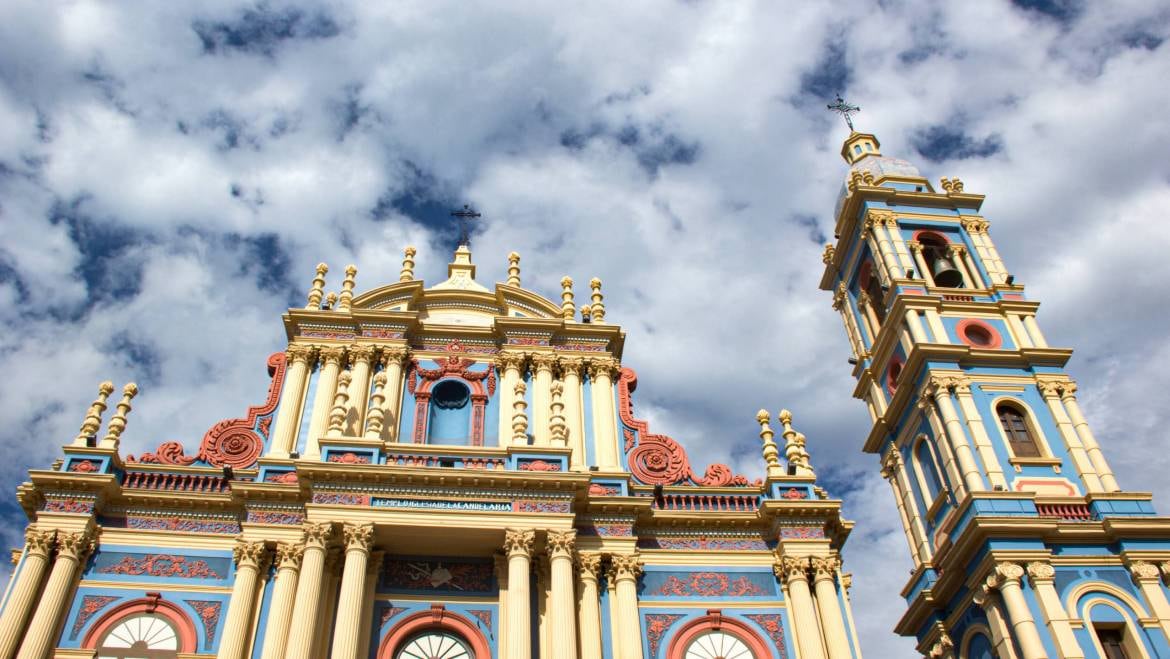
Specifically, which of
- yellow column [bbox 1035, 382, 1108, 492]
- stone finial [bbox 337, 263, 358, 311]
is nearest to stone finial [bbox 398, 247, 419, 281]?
stone finial [bbox 337, 263, 358, 311]

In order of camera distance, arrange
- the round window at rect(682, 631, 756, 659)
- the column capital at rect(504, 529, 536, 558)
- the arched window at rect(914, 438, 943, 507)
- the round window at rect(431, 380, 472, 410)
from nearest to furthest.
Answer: the column capital at rect(504, 529, 536, 558)
the round window at rect(682, 631, 756, 659)
the round window at rect(431, 380, 472, 410)
the arched window at rect(914, 438, 943, 507)

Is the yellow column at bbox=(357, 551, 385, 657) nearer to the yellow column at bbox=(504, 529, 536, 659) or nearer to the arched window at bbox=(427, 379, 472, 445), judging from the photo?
the yellow column at bbox=(504, 529, 536, 659)

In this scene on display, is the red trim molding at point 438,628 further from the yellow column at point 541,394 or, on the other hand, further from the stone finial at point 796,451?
the stone finial at point 796,451

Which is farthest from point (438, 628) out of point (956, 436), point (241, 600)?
point (956, 436)

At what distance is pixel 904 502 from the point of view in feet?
82.7

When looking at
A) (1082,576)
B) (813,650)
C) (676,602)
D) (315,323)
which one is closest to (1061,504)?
(1082,576)

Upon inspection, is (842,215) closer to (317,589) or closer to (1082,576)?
(1082,576)

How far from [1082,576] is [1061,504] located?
175 centimetres

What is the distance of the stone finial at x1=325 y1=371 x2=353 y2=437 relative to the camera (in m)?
20.5

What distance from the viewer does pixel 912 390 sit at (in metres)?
24.8

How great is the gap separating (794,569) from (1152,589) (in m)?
7.13

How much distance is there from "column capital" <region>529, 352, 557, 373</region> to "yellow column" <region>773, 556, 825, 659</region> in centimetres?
710

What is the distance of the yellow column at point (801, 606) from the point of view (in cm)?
1865

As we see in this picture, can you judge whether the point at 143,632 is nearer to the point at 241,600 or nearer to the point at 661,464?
the point at 241,600
